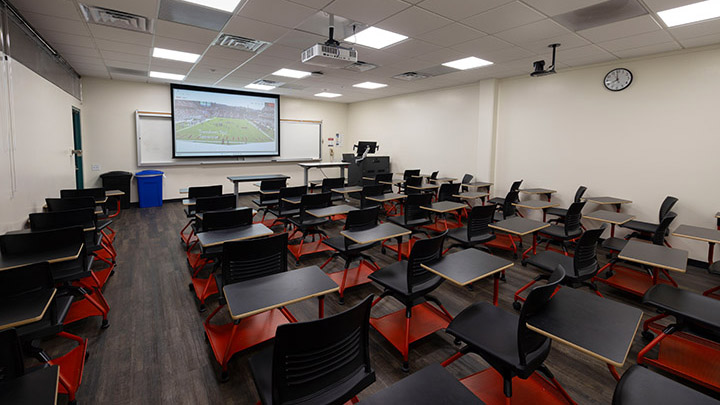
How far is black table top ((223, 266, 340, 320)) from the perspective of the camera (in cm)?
180

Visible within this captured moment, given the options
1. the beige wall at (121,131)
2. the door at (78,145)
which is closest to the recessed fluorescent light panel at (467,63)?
the beige wall at (121,131)

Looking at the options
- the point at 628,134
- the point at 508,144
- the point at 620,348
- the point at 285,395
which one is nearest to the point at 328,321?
the point at 285,395

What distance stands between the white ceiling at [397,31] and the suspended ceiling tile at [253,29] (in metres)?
0.01

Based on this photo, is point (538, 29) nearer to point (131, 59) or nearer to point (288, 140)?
point (131, 59)

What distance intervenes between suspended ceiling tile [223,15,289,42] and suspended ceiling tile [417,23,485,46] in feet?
6.03

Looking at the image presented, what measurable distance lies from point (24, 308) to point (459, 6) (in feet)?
13.6

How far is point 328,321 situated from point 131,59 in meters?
6.30

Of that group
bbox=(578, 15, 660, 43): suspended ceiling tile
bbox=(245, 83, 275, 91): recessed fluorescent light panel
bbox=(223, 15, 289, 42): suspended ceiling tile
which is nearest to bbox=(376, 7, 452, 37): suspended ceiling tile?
bbox=(223, 15, 289, 42): suspended ceiling tile

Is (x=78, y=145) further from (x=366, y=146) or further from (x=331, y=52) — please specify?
(x=366, y=146)

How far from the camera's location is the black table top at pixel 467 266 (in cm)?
227

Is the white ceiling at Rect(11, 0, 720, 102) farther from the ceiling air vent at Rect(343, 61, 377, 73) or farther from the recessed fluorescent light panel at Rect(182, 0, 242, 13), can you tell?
the ceiling air vent at Rect(343, 61, 377, 73)

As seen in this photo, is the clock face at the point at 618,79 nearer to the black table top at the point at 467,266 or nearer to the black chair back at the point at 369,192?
the black chair back at the point at 369,192

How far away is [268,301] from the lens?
6.11 feet

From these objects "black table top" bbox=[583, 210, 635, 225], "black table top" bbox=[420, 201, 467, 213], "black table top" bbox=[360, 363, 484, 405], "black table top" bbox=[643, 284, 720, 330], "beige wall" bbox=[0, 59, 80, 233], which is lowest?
"black table top" bbox=[643, 284, 720, 330]
